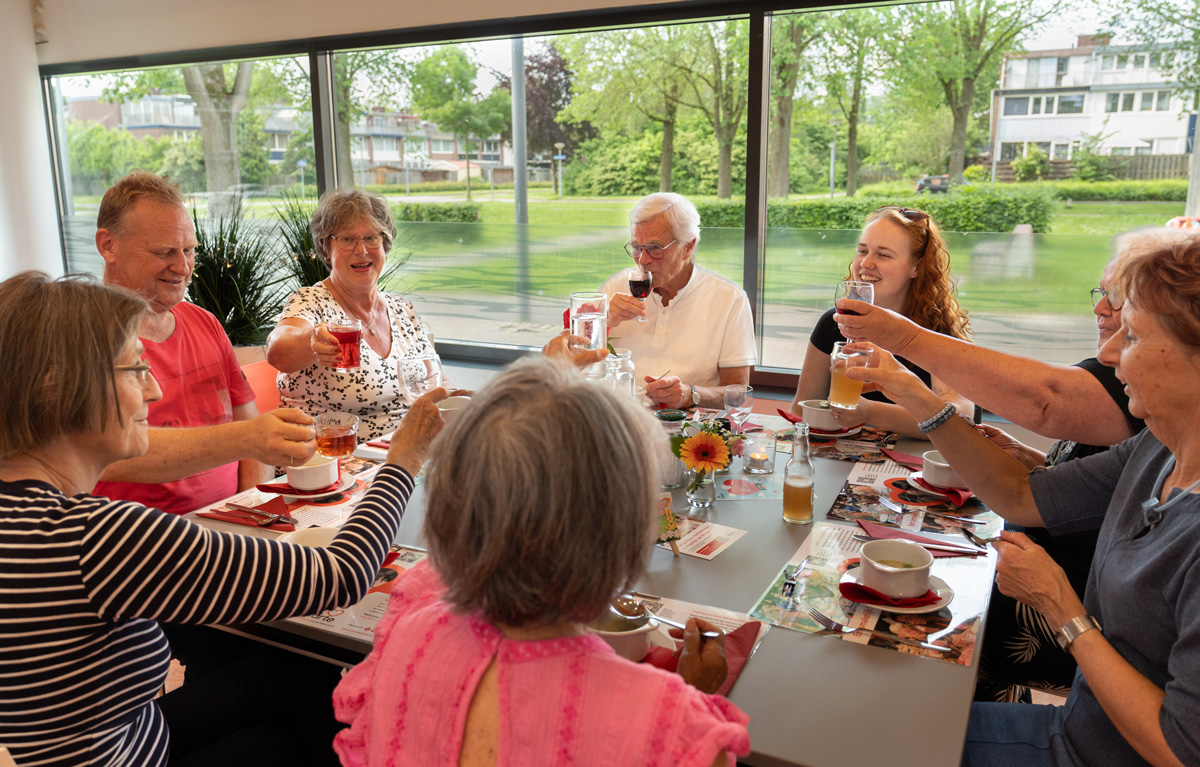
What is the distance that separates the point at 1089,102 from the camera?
3572 mm

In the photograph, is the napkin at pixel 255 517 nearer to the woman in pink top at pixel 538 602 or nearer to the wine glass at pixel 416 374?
the wine glass at pixel 416 374

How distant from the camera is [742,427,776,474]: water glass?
7.75ft

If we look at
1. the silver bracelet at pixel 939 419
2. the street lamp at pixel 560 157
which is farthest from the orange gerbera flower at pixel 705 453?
the street lamp at pixel 560 157

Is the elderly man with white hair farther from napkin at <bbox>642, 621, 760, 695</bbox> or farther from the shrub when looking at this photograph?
napkin at <bbox>642, 621, 760, 695</bbox>

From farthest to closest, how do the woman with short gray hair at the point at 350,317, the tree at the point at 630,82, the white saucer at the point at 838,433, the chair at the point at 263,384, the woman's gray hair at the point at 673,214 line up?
the tree at the point at 630,82 < the woman's gray hair at the point at 673,214 < the chair at the point at 263,384 < the woman with short gray hair at the point at 350,317 < the white saucer at the point at 838,433

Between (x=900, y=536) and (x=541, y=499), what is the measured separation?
46.2 inches

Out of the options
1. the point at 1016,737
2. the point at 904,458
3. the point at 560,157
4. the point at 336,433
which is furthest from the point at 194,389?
the point at 560,157

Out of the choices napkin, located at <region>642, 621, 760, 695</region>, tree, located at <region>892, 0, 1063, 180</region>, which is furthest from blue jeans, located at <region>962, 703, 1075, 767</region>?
tree, located at <region>892, 0, 1063, 180</region>

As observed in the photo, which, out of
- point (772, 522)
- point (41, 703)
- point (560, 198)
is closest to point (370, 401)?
point (772, 522)

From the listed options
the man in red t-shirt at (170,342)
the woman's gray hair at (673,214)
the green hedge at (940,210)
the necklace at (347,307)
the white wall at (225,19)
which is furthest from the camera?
the white wall at (225,19)

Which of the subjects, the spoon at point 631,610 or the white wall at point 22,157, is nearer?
the spoon at point 631,610

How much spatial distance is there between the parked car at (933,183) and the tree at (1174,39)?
0.85 metres

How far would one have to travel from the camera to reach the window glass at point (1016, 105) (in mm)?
3656

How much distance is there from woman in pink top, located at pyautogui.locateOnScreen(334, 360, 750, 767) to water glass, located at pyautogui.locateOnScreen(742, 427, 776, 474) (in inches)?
53.2
